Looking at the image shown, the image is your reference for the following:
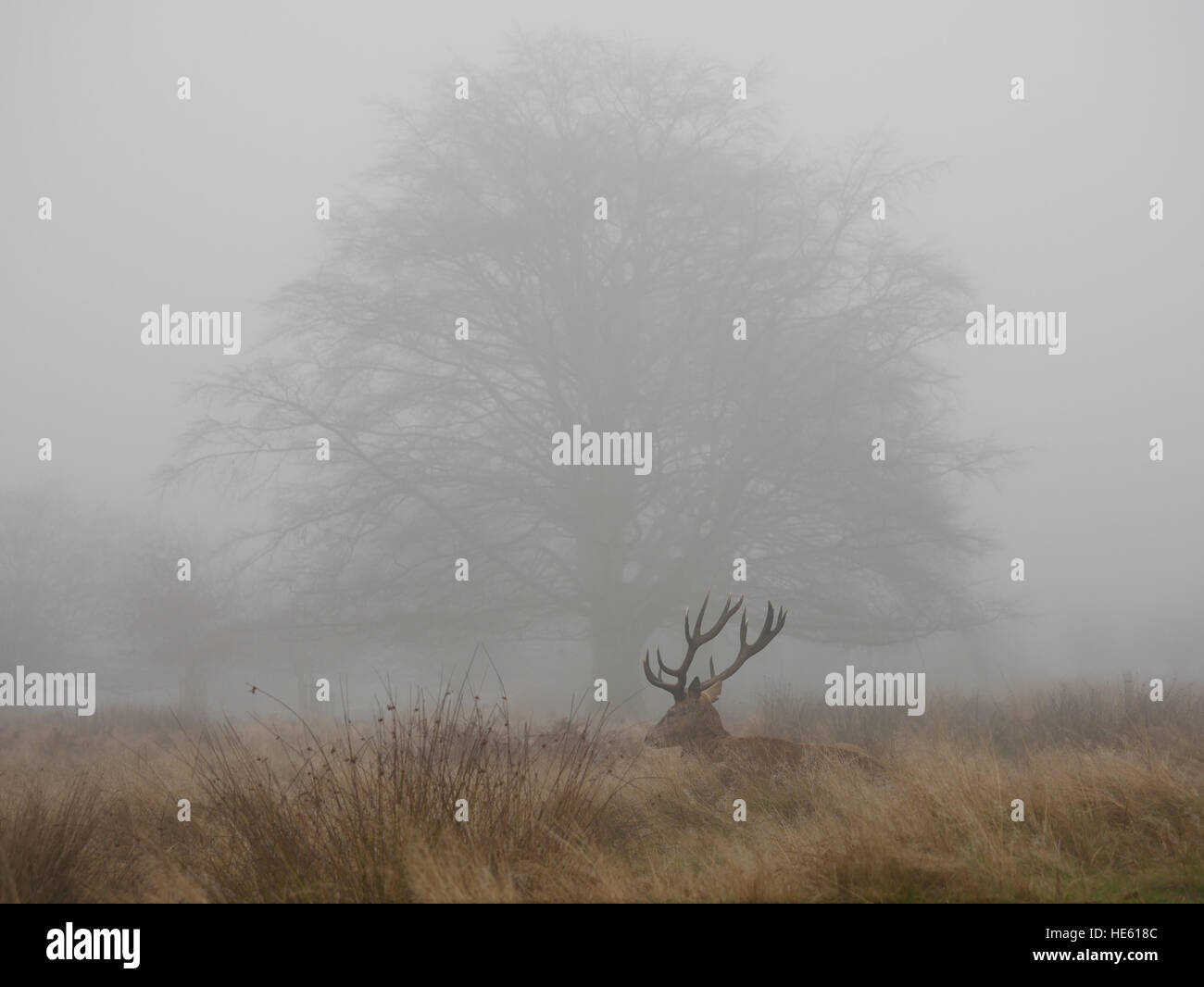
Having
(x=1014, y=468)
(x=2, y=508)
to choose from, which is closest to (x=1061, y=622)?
(x=1014, y=468)

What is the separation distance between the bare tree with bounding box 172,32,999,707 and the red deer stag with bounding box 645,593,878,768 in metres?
4.44

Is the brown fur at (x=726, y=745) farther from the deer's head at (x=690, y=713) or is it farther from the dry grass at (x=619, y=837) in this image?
the dry grass at (x=619, y=837)

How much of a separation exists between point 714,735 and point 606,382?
6.52 metres

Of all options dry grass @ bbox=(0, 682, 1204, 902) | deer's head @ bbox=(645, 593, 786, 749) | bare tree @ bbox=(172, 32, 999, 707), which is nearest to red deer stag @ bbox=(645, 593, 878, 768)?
deer's head @ bbox=(645, 593, 786, 749)

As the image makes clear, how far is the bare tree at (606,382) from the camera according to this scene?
A: 1214 centimetres

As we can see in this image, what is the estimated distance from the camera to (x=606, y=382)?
41.8 feet

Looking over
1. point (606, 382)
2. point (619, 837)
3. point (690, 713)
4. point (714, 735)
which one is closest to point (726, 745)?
point (714, 735)

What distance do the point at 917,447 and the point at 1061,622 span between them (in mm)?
26967

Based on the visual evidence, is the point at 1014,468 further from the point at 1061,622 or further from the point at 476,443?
the point at 1061,622

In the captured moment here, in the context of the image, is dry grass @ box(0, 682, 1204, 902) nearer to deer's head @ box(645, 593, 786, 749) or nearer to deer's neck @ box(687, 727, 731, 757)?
deer's neck @ box(687, 727, 731, 757)

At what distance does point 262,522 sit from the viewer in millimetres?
13930

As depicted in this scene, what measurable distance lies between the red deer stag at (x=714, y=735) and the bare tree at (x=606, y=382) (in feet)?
14.6

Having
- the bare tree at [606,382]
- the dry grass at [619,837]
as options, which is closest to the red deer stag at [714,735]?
the dry grass at [619,837]

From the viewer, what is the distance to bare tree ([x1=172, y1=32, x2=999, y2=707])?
39.8 ft
